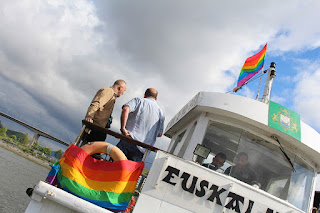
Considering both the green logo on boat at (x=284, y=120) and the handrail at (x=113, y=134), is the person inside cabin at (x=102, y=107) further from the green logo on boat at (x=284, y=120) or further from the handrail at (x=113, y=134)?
the green logo on boat at (x=284, y=120)

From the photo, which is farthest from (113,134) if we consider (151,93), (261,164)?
(261,164)

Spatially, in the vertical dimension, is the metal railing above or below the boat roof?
below

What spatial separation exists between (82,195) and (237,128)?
3.05 metres

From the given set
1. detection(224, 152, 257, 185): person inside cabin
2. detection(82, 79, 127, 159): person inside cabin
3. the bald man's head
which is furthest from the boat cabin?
detection(82, 79, 127, 159): person inside cabin

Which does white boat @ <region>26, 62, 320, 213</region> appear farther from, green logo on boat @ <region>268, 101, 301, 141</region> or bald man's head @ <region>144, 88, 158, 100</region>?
bald man's head @ <region>144, 88, 158, 100</region>

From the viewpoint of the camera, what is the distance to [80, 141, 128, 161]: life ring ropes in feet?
10.4

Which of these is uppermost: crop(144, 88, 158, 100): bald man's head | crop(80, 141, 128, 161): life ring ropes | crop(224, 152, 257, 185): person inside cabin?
crop(144, 88, 158, 100): bald man's head

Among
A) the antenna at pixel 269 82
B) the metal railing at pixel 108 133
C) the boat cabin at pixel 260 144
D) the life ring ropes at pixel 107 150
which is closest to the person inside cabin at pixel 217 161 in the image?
the boat cabin at pixel 260 144

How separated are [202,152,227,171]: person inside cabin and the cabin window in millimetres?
56

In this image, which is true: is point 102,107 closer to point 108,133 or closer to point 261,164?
point 108,133

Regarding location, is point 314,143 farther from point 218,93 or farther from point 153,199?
point 153,199

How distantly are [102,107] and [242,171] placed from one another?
8.73 feet

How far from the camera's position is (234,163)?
4121mm

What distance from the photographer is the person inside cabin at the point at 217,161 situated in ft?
13.6
